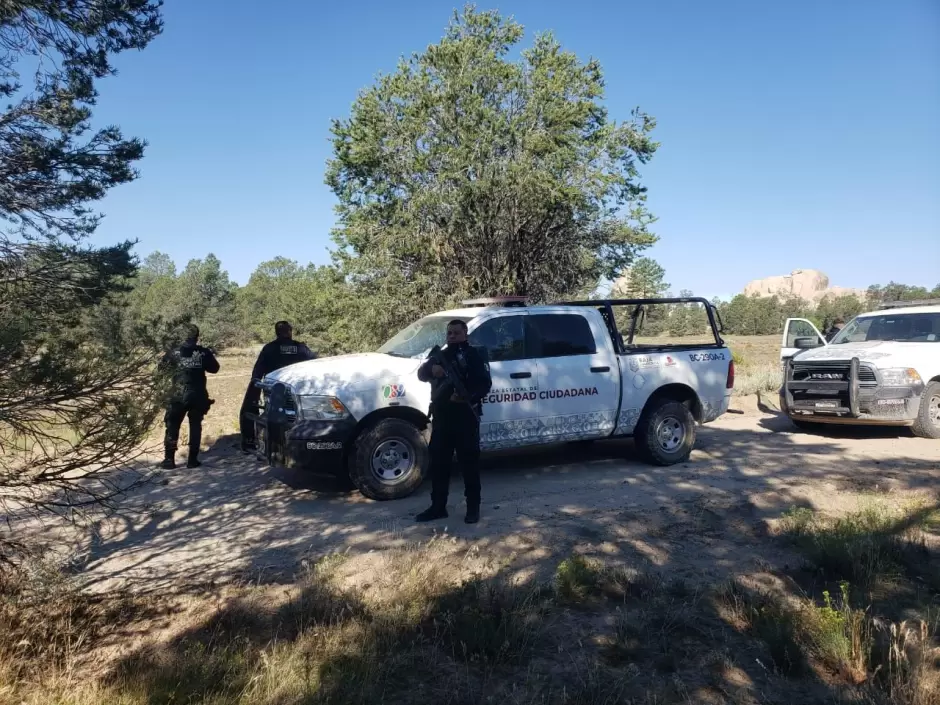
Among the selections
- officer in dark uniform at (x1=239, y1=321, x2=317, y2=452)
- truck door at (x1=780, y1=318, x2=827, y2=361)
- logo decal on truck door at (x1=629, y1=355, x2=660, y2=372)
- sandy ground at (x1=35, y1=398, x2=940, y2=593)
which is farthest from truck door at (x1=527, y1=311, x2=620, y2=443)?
truck door at (x1=780, y1=318, x2=827, y2=361)

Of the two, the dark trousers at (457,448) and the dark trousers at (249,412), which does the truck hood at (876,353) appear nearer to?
the dark trousers at (457,448)

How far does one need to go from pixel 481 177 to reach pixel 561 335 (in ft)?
37.5

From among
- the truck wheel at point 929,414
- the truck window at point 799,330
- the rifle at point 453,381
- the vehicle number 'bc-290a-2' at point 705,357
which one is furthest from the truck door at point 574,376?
the truck window at point 799,330

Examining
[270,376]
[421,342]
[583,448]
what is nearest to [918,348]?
[583,448]

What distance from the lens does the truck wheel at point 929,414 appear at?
32.7ft

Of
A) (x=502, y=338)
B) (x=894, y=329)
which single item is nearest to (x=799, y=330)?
(x=894, y=329)

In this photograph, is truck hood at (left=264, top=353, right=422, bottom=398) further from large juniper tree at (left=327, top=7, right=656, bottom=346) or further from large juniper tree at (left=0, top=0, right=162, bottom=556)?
large juniper tree at (left=327, top=7, right=656, bottom=346)

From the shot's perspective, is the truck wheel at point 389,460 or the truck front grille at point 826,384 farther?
the truck front grille at point 826,384

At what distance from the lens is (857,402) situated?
9984mm

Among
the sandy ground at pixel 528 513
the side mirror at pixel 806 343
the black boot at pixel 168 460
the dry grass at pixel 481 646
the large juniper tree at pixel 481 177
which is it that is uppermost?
the large juniper tree at pixel 481 177

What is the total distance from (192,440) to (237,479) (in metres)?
1.05

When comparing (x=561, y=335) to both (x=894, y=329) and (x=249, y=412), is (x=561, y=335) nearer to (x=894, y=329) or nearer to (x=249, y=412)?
(x=249, y=412)

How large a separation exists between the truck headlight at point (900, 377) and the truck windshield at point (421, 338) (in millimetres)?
6238

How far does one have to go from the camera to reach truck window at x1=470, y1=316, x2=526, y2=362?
7621 mm
